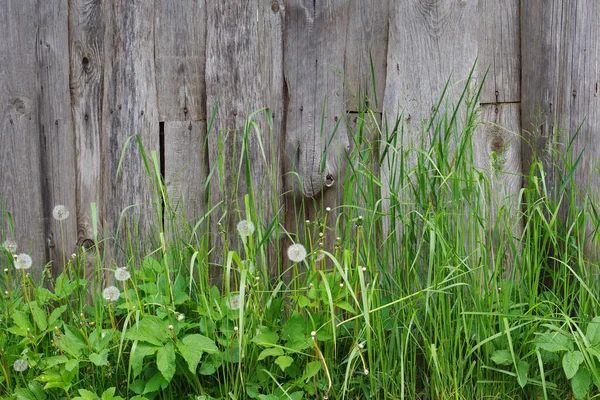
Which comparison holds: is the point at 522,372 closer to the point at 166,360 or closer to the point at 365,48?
the point at 166,360

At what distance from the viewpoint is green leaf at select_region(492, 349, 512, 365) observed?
198cm

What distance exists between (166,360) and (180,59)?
3.91 ft

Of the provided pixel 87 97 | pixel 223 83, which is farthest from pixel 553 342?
pixel 87 97

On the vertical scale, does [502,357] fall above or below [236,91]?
below

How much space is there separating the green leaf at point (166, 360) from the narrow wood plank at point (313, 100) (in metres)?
0.77

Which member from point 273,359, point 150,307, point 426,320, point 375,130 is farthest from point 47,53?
point 426,320

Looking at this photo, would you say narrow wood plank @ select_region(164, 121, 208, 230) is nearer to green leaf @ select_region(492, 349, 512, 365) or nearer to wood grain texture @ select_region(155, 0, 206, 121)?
wood grain texture @ select_region(155, 0, 206, 121)

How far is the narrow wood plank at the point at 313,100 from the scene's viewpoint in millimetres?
2484

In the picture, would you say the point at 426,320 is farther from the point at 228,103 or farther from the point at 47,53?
the point at 47,53

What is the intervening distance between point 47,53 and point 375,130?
129cm

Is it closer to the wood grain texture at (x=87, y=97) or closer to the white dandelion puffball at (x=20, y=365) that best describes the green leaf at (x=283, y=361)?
the white dandelion puffball at (x=20, y=365)

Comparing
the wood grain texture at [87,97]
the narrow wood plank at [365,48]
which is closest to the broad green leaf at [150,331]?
the wood grain texture at [87,97]

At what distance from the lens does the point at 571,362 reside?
1.89 metres

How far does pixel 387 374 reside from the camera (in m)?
2.02
